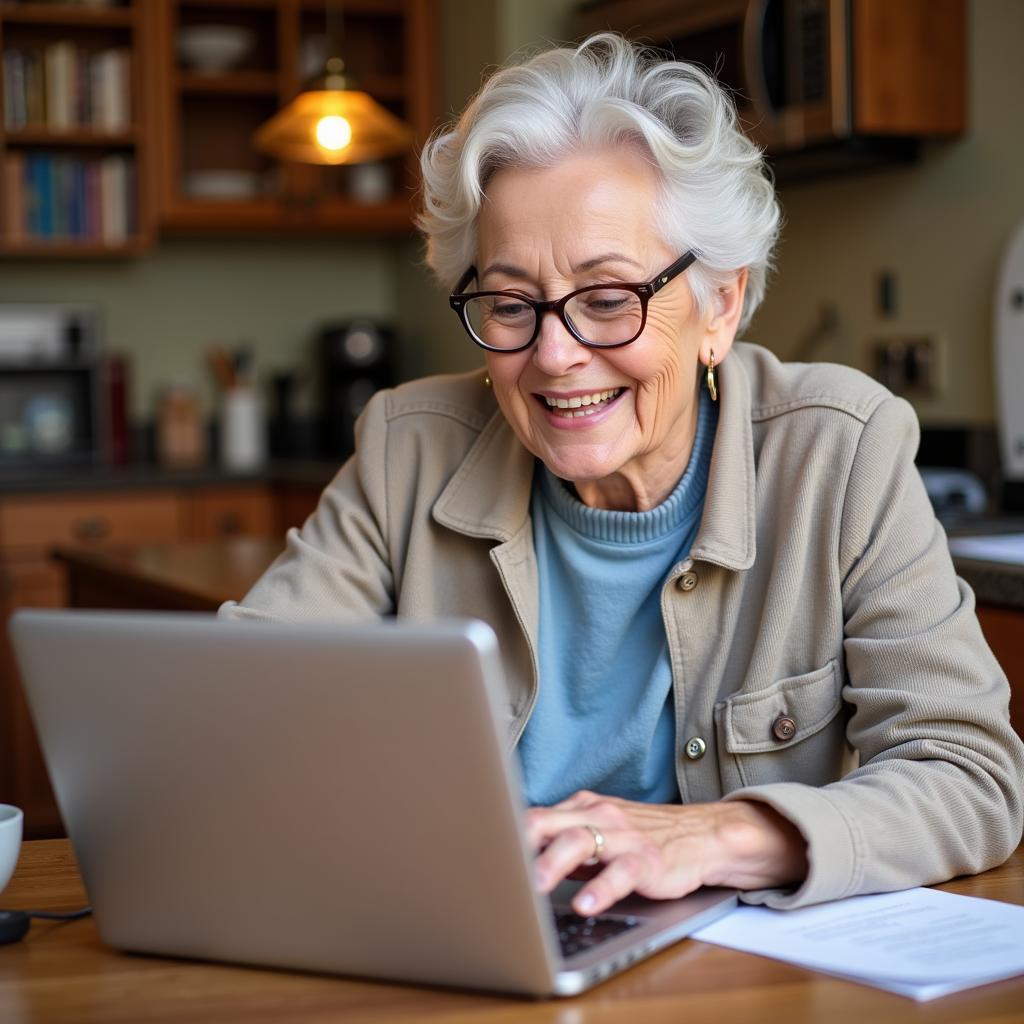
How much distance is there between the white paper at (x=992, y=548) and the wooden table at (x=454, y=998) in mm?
1165

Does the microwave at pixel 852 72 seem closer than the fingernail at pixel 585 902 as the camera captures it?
No

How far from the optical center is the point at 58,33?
4359mm

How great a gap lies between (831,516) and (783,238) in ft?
7.42

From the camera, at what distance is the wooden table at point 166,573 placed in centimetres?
227

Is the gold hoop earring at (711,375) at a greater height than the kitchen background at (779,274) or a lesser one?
lesser

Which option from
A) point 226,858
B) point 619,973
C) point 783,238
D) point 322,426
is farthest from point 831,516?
point 322,426

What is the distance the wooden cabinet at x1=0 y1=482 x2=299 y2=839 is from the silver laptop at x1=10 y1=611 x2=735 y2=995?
296cm

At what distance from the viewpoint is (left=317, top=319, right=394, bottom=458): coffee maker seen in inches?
184

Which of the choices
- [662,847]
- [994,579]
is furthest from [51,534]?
[662,847]

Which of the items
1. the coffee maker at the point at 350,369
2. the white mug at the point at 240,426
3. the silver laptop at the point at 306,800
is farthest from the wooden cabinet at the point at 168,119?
the silver laptop at the point at 306,800

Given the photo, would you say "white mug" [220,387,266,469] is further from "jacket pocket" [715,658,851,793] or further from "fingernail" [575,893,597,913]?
"fingernail" [575,893,597,913]

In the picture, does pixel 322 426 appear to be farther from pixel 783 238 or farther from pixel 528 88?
pixel 528 88

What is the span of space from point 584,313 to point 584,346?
29 mm

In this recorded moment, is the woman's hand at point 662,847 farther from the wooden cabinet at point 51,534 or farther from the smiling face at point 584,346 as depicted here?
the wooden cabinet at point 51,534
